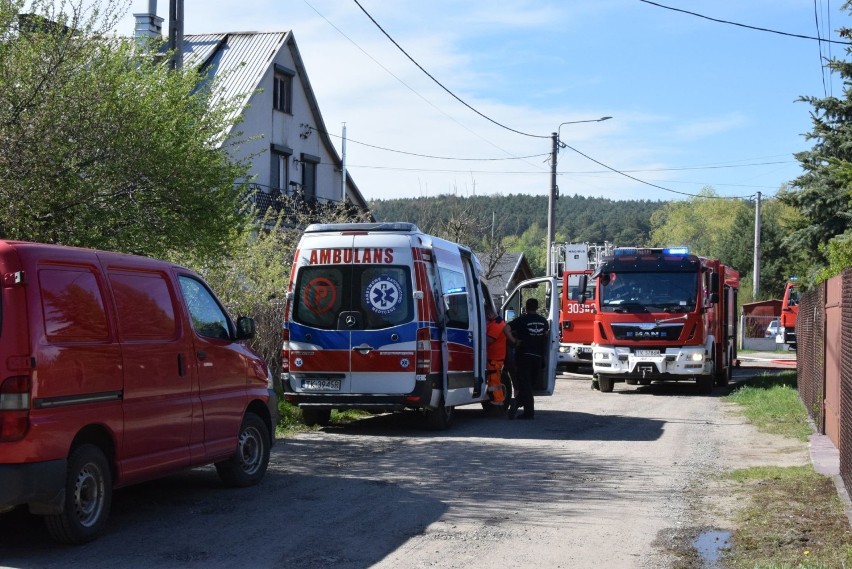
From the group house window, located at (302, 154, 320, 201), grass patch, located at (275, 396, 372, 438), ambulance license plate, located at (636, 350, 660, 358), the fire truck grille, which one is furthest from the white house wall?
grass patch, located at (275, 396, 372, 438)

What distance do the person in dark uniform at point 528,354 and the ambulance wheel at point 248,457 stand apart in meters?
6.78

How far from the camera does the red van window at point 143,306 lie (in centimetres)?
795

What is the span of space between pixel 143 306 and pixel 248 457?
7.73 feet

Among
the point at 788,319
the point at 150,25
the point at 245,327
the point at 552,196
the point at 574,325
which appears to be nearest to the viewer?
the point at 245,327

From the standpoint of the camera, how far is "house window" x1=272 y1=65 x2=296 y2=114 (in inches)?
1499

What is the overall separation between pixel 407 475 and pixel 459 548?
3267 mm

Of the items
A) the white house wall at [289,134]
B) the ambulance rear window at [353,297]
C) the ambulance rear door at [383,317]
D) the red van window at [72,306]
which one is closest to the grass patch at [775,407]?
the ambulance rear door at [383,317]

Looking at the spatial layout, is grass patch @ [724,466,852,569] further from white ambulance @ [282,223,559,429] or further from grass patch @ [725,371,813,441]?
white ambulance @ [282,223,559,429]

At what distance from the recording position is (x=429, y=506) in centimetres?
905

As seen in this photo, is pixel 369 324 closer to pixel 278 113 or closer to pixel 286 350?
pixel 286 350

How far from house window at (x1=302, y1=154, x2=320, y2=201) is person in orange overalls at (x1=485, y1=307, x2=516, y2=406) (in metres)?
24.2

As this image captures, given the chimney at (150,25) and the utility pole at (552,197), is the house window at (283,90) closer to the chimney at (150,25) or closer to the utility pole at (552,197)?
the utility pole at (552,197)

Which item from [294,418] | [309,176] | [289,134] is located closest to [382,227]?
[294,418]

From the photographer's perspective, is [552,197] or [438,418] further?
[552,197]
